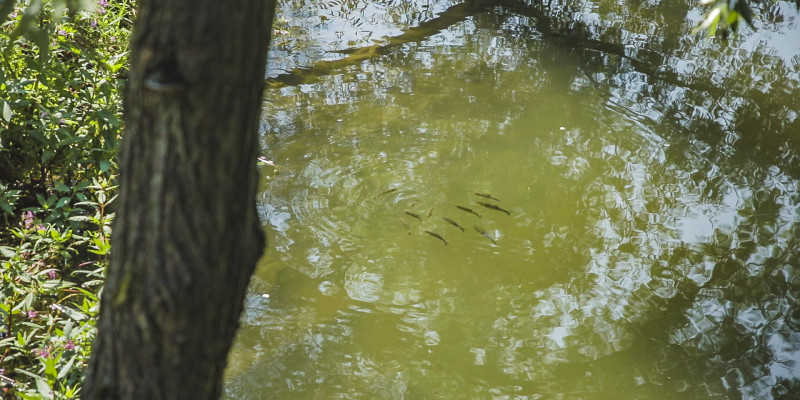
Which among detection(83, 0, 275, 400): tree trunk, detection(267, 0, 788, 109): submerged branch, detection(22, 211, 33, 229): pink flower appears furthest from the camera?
detection(267, 0, 788, 109): submerged branch

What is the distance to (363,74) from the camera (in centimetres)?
612

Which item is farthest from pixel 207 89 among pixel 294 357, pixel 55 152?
pixel 55 152

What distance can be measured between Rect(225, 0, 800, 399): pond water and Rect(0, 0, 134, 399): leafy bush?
81 centimetres

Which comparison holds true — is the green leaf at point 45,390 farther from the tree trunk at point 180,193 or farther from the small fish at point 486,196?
the small fish at point 486,196

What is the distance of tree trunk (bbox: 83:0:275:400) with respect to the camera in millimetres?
1349

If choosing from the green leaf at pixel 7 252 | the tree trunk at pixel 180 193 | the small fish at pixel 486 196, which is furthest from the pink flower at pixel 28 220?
the small fish at pixel 486 196

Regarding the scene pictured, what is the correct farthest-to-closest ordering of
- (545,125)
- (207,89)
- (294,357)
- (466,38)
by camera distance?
(466,38), (545,125), (294,357), (207,89)

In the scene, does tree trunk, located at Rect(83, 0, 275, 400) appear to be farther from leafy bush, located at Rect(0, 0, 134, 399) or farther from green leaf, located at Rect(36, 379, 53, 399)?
leafy bush, located at Rect(0, 0, 134, 399)

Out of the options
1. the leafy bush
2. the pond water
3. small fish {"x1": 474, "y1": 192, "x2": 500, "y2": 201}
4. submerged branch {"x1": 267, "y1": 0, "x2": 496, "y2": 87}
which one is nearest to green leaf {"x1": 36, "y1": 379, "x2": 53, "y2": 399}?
the leafy bush

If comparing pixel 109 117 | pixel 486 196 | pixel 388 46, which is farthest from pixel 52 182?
pixel 388 46

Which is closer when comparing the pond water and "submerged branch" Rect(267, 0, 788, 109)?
the pond water

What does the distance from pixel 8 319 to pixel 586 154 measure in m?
3.48

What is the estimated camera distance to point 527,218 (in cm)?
449

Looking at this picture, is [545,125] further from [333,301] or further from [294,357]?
[294,357]
